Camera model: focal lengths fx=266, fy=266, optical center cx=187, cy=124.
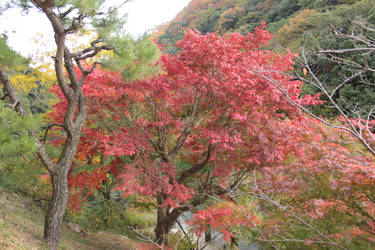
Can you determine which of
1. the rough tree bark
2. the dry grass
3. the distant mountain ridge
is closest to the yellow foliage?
the dry grass

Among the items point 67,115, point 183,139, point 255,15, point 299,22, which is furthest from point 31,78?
point 255,15

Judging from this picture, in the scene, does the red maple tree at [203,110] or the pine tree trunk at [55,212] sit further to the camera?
the red maple tree at [203,110]

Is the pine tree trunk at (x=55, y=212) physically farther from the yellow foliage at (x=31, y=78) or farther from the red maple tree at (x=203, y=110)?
the yellow foliage at (x=31, y=78)

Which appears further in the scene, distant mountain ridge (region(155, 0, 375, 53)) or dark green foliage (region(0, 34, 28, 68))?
distant mountain ridge (region(155, 0, 375, 53))

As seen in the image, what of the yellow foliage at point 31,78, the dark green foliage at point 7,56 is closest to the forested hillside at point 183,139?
the dark green foliage at point 7,56

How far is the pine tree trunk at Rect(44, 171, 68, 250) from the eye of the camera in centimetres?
428

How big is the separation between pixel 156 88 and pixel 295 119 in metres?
2.56

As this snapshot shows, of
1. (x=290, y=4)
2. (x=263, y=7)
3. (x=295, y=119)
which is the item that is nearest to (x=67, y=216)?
(x=295, y=119)

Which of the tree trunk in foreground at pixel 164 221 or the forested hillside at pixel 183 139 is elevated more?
the forested hillside at pixel 183 139

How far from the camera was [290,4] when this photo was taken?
19609 millimetres

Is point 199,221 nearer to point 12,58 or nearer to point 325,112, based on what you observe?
point 12,58

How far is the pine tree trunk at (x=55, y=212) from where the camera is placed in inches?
169

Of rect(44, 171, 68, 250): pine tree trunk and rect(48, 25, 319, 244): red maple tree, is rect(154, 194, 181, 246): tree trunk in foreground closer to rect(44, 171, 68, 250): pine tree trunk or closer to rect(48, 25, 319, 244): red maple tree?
rect(48, 25, 319, 244): red maple tree

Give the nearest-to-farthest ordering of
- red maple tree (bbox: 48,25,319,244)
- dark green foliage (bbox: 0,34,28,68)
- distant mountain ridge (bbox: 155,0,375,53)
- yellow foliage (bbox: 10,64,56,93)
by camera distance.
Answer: dark green foliage (bbox: 0,34,28,68) → red maple tree (bbox: 48,25,319,244) → yellow foliage (bbox: 10,64,56,93) → distant mountain ridge (bbox: 155,0,375,53)
